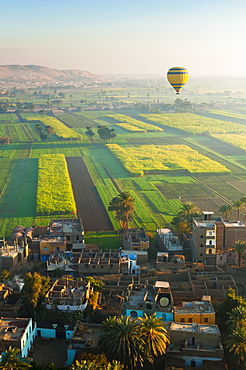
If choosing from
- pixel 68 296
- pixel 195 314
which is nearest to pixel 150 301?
pixel 195 314

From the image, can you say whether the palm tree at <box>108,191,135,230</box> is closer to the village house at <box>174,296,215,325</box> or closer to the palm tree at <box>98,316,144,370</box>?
the village house at <box>174,296,215,325</box>

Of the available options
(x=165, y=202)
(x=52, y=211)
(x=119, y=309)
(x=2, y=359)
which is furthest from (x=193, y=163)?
(x=2, y=359)

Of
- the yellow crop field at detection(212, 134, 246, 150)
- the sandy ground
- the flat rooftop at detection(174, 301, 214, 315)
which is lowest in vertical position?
the sandy ground

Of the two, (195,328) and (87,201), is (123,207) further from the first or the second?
(195,328)

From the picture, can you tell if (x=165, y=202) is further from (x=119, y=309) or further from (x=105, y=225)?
(x=119, y=309)

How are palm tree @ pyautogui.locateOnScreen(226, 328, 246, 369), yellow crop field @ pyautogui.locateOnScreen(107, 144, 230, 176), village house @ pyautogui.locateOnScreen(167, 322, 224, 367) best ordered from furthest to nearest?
yellow crop field @ pyautogui.locateOnScreen(107, 144, 230, 176), village house @ pyautogui.locateOnScreen(167, 322, 224, 367), palm tree @ pyautogui.locateOnScreen(226, 328, 246, 369)

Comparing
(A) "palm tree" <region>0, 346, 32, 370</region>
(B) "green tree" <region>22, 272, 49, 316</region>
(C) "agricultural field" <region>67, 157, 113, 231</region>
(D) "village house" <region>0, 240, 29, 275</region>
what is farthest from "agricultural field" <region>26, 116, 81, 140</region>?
(A) "palm tree" <region>0, 346, 32, 370</region>
